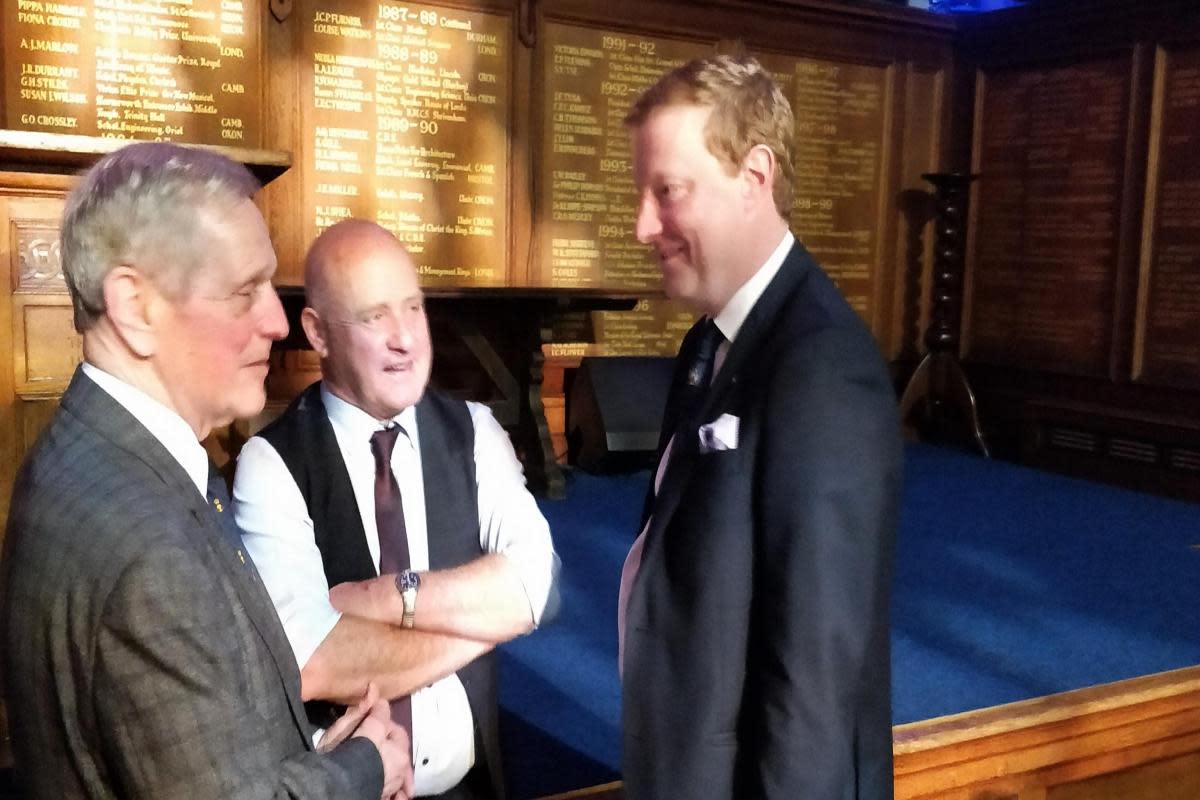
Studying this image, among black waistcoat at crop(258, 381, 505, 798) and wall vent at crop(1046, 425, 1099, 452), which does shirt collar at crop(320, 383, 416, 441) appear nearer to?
black waistcoat at crop(258, 381, 505, 798)

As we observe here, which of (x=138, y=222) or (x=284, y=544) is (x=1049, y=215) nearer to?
(x=284, y=544)

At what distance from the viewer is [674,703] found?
4.52 ft

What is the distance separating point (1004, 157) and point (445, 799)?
601 cm

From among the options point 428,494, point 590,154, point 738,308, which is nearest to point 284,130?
point 590,154

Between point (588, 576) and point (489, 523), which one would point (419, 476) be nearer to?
point (489, 523)

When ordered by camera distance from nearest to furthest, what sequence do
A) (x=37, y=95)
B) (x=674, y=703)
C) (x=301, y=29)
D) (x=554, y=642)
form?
(x=674, y=703), (x=554, y=642), (x=37, y=95), (x=301, y=29)

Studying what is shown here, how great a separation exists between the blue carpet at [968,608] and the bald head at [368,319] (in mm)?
974

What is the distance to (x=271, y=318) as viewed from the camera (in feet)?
3.90

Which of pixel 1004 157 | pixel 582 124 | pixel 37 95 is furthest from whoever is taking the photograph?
pixel 1004 157

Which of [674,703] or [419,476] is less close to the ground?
[419,476]

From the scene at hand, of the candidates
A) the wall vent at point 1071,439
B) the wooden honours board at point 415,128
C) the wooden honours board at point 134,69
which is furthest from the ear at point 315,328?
the wall vent at point 1071,439

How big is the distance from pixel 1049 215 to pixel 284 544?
585cm

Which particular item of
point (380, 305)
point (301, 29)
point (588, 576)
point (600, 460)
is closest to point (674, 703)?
point (380, 305)

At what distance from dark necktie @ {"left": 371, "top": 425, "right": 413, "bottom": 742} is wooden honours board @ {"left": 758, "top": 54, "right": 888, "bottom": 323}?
208 inches
